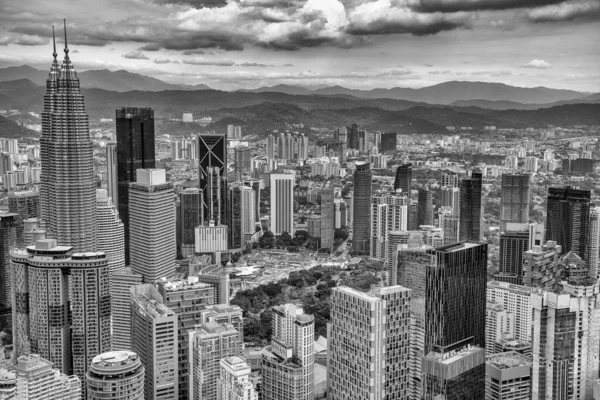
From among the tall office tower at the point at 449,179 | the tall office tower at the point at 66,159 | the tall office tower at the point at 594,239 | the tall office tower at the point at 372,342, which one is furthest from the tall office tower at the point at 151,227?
the tall office tower at the point at 594,239

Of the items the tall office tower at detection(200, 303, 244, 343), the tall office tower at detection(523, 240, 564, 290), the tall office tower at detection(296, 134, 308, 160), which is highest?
the tall office tower at detection(296, 134, 308, 160)

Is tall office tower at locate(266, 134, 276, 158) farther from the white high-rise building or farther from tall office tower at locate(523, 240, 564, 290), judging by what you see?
the white high-rise building

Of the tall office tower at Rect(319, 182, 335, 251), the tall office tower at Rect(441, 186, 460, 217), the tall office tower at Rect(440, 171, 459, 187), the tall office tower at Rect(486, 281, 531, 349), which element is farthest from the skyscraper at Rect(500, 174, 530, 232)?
the tall office tower at Rect(319, 182, 335, 251)

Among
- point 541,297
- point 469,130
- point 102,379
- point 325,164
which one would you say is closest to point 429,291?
point 541,297

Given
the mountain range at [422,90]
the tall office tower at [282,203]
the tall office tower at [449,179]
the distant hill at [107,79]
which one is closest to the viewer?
the mountain range at [422,90]

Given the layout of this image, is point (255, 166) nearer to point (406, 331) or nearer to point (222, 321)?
point (222, 321)

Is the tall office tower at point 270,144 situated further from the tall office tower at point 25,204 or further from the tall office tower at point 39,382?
the tall office tower at point 39,382

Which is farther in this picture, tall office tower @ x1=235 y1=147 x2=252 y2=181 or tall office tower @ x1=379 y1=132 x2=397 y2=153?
Result: tall office tower @ x1=235 y1=147 x2=252 y2=181
